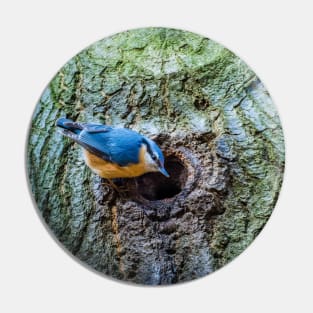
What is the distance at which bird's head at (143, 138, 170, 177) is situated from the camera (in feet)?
8.91

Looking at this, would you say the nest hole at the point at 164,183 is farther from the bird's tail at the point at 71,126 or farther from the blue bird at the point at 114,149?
the bird's tail at the point at 71,126

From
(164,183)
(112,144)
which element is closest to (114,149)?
(112,144)

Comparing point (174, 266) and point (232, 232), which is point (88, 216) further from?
point (232, 232)

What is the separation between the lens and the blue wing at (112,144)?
2.74 meters

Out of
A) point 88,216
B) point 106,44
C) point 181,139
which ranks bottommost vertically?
point 88,216

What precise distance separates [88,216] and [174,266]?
450mm

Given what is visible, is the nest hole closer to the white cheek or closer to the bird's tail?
the white cheek

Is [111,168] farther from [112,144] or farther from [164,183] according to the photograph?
[164,183]

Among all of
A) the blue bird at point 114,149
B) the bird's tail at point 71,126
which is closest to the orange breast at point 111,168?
the blue bird at point 114,149

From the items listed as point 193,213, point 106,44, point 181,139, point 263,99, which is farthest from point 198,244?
point 106,44

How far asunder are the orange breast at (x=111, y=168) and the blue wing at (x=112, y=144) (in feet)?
0.06

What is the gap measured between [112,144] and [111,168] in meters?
0.11

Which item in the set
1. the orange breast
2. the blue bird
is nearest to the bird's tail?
the blue bird

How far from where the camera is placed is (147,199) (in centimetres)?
285
